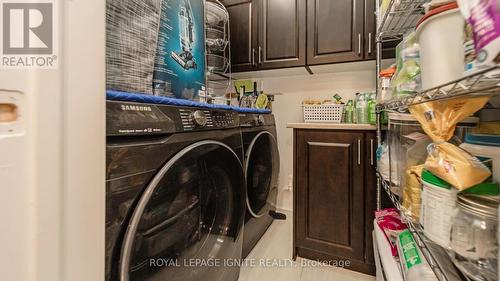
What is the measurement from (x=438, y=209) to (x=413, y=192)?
198 mm

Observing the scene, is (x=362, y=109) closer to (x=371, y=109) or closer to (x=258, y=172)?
(x=371, y=109)

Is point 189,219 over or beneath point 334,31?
beneath

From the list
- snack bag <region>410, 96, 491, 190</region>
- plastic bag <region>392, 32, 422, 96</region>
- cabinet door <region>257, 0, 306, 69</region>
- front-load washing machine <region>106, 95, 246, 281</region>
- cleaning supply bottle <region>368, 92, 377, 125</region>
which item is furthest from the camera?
cabinet door <region>257, 0, 306, 69</region>

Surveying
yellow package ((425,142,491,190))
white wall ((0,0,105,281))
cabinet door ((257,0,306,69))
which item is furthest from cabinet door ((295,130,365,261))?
white wall ((0,0,105,281))

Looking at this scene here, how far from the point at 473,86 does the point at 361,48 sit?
53.2 inches

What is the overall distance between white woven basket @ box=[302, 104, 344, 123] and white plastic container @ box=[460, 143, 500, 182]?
111 centimetres

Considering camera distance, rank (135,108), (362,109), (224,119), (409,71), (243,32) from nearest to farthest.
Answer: (135,108), (409,71), (224,119), (362,109), (243,32)

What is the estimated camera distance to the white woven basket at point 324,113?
5.24 feet

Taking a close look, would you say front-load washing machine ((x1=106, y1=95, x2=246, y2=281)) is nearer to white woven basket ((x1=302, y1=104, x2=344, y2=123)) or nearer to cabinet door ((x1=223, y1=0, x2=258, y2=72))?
white woven basket ((x1=302, y1=104, x2=344, y2=123))

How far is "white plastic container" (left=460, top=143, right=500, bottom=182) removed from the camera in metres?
0.43

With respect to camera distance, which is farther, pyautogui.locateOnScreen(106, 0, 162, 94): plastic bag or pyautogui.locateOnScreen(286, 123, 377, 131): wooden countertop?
pyautogui.locateOnScreen(286, 123, 377, 131): wooden countertop

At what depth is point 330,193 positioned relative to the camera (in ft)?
4.40

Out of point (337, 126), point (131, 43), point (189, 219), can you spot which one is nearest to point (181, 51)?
point (131, 43)

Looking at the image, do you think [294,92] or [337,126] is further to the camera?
[294,92]
